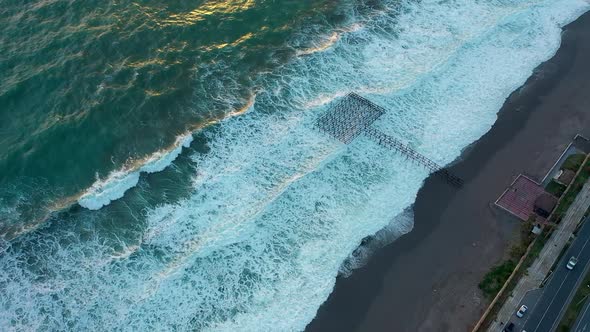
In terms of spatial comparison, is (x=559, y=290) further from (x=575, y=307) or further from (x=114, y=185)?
(x=114, y=185)

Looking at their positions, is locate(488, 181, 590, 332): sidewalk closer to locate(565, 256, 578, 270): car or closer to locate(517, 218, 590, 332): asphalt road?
locate(517, 218, 590, 332): asphalt road

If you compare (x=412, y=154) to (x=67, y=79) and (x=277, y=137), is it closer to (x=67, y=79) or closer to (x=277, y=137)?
(x=277, y=137)

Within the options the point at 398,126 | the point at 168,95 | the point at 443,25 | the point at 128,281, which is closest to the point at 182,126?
the point at 168,95

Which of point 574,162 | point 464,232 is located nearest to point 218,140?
point 464,232

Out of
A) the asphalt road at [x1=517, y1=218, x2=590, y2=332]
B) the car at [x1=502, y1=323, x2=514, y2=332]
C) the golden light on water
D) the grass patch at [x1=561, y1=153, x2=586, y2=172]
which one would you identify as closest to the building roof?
the grass patch at [x1=561, y1=153, x2=586, y2=172]

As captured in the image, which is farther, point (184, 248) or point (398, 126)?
point (398, 126)
